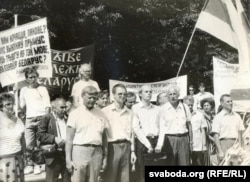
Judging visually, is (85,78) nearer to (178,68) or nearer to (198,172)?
(178,68)

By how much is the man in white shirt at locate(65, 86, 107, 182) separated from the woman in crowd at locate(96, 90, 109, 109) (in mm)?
70

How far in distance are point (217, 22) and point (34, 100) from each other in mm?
2082

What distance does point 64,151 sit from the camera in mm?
4066

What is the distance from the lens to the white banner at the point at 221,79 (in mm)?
4285

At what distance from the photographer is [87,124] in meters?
4.03

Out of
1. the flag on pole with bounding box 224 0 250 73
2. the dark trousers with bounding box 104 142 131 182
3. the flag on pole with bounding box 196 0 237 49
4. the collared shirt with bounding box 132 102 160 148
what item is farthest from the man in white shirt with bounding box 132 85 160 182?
the flag on pole with bounding box 224 0 250 73

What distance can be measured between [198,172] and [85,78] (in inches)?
59.5

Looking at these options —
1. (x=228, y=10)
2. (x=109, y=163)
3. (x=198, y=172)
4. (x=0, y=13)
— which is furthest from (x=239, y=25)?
(x=0, y=13)

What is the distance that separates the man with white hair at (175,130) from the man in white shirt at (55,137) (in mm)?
976

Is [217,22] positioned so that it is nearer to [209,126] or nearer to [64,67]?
[209,126]

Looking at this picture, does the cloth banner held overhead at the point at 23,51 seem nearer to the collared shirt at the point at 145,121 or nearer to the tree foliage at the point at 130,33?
the tree foliage at the point at 130,33

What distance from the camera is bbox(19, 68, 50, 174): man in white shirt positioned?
4.07 metres

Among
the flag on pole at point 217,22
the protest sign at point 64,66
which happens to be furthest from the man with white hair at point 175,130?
the protest sign at point 64,66

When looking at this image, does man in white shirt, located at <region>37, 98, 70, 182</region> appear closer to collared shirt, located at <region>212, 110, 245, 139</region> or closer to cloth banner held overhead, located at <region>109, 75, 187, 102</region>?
cloth banner held overhead, located at <region>109, 75, 187, 102</region>
